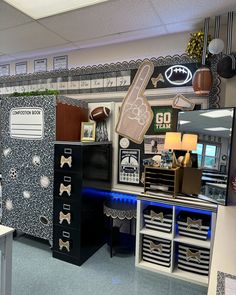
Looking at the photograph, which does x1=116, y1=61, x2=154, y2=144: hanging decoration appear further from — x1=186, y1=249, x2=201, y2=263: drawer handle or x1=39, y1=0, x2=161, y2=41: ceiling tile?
x1=186, y1=249, x2=201, y2=263: drawer handle

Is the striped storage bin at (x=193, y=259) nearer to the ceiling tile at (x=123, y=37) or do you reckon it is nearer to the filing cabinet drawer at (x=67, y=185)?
the filing cabinet drawer at (x=67, y=185)

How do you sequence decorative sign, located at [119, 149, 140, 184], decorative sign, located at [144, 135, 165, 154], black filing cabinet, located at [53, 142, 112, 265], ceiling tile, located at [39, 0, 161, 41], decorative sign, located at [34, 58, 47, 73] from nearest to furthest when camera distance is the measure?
ceiling tile, located at [39, 0, 161, 41] → black filing cabinet, located at [53, 142, 112, 265] → decorative sign, located at [144, 135, 165, 154] → decorative sign, located at [119, 149, 140, 184] → decorative sign, located at [34, 58, 47, 73]

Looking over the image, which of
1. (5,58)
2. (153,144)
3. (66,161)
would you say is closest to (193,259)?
(153,144)

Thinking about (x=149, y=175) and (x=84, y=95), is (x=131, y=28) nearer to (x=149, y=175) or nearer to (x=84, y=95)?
(x=84, y=95)

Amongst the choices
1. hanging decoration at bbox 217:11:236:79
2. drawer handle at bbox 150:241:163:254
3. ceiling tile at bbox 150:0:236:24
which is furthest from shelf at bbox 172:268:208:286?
ceiling tile at bbox 150:0:236:24

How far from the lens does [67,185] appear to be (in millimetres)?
2441

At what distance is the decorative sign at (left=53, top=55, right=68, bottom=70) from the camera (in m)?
3.21

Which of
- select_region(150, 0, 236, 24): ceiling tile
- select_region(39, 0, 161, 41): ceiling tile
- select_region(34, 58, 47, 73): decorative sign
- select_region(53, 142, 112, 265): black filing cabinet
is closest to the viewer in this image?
select_region(150, 0, 236, 24): ceiling tile

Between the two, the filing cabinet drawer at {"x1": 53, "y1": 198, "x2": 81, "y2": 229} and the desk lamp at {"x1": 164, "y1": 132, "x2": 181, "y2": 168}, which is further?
the filing cabinet drawer at {"x1": 53, "y1": 198, "x2": 81, "y2": 229}

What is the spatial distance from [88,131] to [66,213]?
0.95 metres

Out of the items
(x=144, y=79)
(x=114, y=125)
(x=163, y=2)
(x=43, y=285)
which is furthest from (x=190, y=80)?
(x=43, y=285)

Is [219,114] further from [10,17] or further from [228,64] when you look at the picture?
[10,17]

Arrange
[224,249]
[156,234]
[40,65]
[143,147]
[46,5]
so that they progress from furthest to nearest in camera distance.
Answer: [40,65], [143,147], [156,234], [46,5], [224,249]

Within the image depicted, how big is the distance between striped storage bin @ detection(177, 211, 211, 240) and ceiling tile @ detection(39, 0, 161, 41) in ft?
6.34
